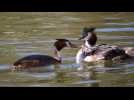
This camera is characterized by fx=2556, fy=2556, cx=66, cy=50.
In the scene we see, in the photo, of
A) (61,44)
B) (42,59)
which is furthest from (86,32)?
(42,59)

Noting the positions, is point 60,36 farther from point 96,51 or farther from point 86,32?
point 96,51

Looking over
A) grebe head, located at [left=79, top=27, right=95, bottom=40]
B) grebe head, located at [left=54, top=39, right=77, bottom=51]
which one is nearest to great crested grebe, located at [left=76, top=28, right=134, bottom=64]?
grebe head, located at [left=79, top=27, right=95, bottom=40]

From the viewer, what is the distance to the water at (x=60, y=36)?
2314 centimetres

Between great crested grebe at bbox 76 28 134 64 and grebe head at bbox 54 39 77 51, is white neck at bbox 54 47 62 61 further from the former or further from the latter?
great crested grebe at bbox 76 28 134 64

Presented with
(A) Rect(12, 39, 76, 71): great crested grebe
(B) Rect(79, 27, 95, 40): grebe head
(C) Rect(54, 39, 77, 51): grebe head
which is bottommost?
(A) Rect(12, 39, 76, 71): great crested grebe

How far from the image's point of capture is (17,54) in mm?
23578

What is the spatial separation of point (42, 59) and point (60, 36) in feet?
0.93

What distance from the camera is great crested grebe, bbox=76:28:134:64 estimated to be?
2367 cm

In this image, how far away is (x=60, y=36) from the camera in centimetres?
2348

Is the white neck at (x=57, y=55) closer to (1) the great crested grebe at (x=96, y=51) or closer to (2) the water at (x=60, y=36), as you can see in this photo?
(2) the water at (x=60, y=36)

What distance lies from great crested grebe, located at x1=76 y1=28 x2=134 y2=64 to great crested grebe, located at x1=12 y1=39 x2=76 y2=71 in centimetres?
17

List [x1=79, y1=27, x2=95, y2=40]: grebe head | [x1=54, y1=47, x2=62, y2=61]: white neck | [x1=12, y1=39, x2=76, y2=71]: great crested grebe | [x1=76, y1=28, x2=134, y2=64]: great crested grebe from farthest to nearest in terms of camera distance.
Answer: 1. [x1=76, y1=28, x2=134, y2=64]: great crested grebe
2. [x1=54, y1=47, x2=62, y2=61]: white neck
3. [x1=79, y1=27, x2=95, y2=40]: grebe head
4. [x1=12, y1=39, x2=76, y2=71]: great crested grebe

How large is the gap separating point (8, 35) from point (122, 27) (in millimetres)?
1057

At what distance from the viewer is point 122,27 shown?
2359 cm
